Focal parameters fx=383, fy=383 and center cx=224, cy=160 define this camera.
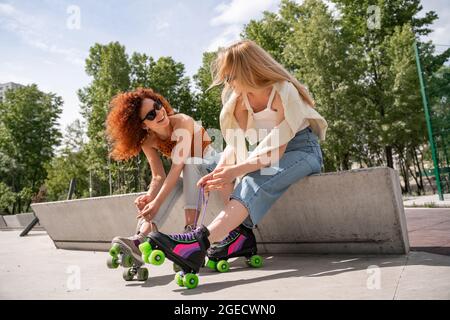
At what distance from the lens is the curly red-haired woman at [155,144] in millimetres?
2787

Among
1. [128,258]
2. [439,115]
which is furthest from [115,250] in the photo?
[439,115]

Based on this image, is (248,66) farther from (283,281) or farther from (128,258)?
(128,258)

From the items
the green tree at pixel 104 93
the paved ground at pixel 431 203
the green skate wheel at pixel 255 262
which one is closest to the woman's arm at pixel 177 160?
the green skate wheel at pixel 255 262

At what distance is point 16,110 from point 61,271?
37.7 meters

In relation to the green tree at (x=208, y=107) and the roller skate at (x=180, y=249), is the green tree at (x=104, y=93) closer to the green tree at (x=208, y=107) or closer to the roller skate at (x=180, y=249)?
the green tree at (x=208, y=107)

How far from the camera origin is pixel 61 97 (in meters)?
38.3

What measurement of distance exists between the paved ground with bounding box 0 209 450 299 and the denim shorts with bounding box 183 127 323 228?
0.41 metres

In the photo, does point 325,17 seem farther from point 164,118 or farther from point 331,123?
point 164,118

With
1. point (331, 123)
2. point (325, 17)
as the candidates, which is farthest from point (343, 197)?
point (325, 17)

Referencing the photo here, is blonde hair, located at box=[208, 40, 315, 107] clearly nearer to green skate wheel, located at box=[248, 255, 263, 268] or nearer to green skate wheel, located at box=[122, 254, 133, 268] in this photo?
green skate wheel, located at box=[248, 255, 263, 268]

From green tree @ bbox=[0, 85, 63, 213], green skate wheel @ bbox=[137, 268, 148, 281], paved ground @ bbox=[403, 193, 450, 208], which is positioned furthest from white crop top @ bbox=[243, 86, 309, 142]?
green tree @ bbox=[0, 85, 63, 213]

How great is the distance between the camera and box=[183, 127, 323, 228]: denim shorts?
233 cm

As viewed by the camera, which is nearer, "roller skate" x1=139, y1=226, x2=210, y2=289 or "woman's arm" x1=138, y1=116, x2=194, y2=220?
"roller skate" x1=139, y1=226, x2=210, y2=289

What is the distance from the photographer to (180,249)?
82.3 inches
